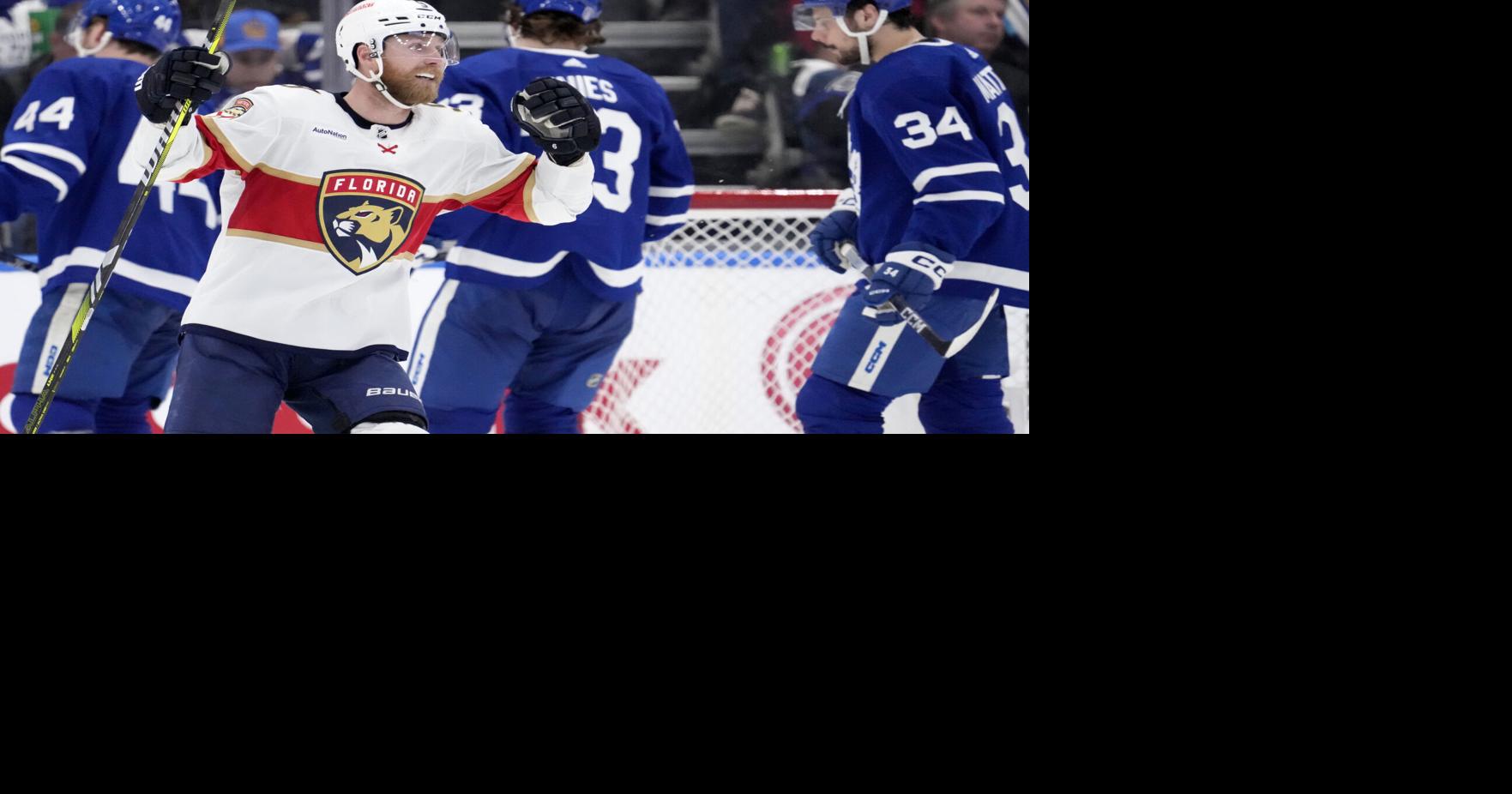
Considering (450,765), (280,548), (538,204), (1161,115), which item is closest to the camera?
(450,765)

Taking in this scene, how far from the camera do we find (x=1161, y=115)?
8.07 feet

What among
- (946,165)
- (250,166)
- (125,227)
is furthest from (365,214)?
(946,165)

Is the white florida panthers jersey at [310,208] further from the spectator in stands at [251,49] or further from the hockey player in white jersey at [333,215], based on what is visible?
the spectator in stands at [251,49]

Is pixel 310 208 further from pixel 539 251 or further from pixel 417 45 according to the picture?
pixel 539 251

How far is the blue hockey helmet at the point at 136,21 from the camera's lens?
3400 millimetres

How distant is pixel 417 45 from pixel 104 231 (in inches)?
43.6

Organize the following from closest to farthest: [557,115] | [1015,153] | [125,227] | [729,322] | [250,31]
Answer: [557,115] < [125,227] < [1015,153] < [250,31] < [729,322]

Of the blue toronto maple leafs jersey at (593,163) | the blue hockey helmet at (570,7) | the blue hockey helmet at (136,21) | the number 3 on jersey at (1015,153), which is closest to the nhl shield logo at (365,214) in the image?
the blue toronto maple leafs jersey at (593,163)

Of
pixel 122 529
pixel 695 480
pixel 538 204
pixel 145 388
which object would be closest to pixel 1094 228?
pixel 695 480

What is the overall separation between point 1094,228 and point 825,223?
1.10 metres

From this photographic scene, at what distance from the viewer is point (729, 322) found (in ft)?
13.2

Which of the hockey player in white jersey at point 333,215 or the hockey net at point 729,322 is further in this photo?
the hockey net at point 729,322

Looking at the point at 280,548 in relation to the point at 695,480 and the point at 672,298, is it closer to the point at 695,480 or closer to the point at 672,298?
the point at 695,480

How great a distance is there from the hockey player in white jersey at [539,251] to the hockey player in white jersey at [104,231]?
0.60 m
